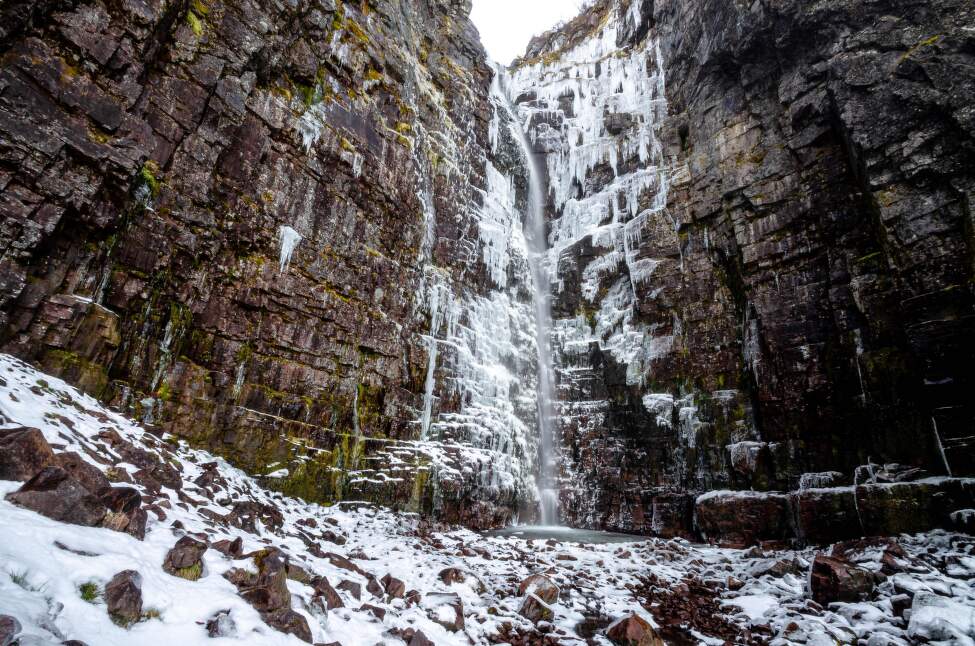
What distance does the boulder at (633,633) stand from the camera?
5.30 meters

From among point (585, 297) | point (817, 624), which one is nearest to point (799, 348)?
point (585, 297)

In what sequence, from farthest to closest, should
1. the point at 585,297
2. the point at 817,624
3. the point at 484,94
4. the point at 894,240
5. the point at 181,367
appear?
1. the point at 484,94
2. the point at 585,297
3. the point at 894,240
4. the point at 181,367
5. the point at 817,624

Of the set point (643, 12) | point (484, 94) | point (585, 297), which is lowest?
point (585, 297)

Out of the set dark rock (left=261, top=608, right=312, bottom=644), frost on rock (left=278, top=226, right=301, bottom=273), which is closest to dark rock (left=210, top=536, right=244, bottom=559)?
dark rock (left=261, top=608, right=312, bottom=644)

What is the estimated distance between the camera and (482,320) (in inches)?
672

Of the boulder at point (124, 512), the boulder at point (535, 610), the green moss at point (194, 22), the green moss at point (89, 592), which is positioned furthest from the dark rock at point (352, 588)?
the green moss at point (194, 22)

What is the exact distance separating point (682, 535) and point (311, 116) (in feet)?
56.6

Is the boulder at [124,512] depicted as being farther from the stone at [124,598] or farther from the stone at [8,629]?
the stone at [8,629]

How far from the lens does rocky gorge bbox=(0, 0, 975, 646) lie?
6.20m

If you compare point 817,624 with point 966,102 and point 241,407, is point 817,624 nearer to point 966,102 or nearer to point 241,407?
point 241,407

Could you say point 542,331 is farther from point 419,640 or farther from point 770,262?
point 419,640

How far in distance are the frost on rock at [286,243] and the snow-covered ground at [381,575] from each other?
505 cm

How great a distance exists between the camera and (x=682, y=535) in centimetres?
1397

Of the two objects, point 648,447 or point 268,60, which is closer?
point 268,60
